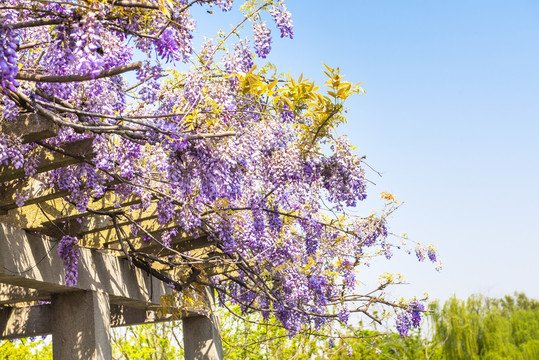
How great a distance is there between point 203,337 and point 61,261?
2804 millimetres

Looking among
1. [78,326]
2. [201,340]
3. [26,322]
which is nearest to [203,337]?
[201,340]

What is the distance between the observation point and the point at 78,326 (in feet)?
15.1

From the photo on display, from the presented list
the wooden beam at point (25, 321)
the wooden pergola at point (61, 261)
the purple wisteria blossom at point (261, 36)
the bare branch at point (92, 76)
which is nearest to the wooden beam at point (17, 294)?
the wooden pergola at point (61, 261)

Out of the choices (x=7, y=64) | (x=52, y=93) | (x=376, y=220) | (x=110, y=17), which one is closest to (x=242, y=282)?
(x=376, y=220)

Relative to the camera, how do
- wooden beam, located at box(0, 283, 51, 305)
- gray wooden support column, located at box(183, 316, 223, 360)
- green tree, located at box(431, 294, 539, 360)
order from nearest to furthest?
wooden beam, located at box(0, 283, 51, 305)
gray wooden support column, located at box(183, 316, 223, 360)
green tree, located at box(431, 294, 539, 360)

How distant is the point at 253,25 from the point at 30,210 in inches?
76.5

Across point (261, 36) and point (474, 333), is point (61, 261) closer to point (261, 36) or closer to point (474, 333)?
point (261, 36)

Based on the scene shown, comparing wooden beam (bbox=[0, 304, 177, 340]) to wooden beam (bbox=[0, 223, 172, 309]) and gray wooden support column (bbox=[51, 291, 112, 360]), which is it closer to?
wooden beam (bbox=[0, 223, 172, 309])

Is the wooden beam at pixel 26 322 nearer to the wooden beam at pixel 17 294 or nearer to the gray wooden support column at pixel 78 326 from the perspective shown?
the wooden beam at pixel 17 294

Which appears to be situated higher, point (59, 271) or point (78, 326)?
point (59, 271)

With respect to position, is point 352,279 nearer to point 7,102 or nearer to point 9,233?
point 9,233

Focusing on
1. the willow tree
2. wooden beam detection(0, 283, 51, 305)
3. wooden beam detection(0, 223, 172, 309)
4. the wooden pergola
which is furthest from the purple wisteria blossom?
wooden beam detection(0, 283, 51, 305)

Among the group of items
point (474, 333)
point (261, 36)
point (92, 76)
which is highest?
point (261, 36)

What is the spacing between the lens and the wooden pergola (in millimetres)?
3561
